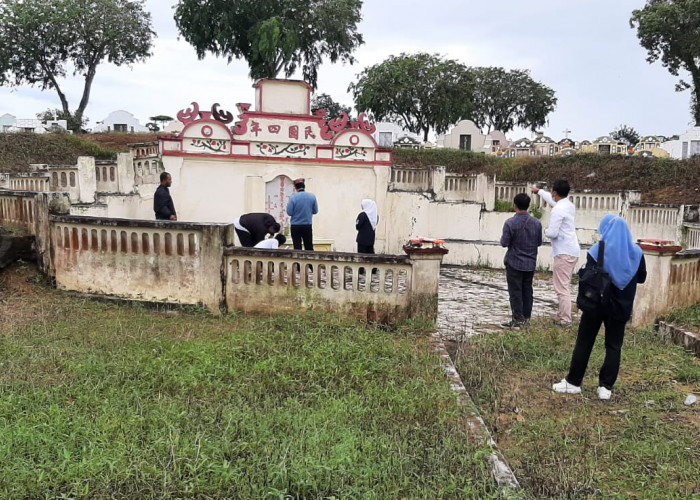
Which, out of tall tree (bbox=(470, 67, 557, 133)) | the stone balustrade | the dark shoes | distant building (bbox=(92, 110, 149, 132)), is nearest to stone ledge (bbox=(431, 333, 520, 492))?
the dark shoes

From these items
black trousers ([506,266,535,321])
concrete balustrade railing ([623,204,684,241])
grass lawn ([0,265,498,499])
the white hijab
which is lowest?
grass lawn ([0,265,498,499])

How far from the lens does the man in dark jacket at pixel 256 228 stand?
766 centimetres

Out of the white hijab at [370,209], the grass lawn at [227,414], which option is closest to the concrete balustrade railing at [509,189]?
the white hijab at [370,209]

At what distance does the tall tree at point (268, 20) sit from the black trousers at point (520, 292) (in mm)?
27368

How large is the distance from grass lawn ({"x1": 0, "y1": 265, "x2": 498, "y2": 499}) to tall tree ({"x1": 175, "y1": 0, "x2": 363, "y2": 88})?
28.4 m

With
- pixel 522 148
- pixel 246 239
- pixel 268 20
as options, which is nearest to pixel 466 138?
pixel 522 148

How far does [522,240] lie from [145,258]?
14.5ft

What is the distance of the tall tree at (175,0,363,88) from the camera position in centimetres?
3216

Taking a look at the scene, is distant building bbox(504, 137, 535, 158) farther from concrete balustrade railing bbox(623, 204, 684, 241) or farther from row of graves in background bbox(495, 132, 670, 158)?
concrete balustrade railing bbox(623, 204, 684, 241)

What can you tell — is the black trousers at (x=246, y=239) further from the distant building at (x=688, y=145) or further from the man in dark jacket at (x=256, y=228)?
the distant building at (x=688, y=145)

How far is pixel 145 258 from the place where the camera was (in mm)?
6891

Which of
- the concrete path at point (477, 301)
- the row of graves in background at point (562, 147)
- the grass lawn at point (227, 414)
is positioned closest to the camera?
the grass lawn at point (227, 414)

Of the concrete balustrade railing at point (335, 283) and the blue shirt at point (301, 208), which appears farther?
the blue shirt at point (301, 208)

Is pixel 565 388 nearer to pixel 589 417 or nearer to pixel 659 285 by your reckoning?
pixel 589 417
